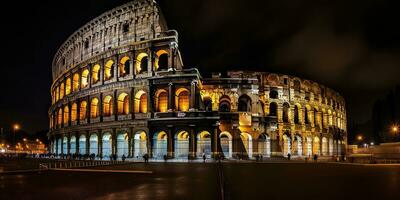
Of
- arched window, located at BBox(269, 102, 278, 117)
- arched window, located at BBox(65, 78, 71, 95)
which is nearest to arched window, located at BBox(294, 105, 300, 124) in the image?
arched window, located at BBox(269, 102, 278, 117)

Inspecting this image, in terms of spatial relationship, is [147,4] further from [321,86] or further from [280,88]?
[321,86]

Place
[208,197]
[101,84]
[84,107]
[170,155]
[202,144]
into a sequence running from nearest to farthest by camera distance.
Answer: [208,197], [170,155], [202,144], [101,84], [84,107]

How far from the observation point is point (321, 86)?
52688 mm

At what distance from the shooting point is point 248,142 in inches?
1533

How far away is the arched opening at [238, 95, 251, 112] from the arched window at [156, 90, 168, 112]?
9.42 m

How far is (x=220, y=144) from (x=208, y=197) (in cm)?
2730

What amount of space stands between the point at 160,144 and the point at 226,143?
7540 millimetres

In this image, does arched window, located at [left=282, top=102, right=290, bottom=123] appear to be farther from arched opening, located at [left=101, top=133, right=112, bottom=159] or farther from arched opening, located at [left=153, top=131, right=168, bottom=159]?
arched opening, located at [left=101, top=133, right=112, bottom=159]

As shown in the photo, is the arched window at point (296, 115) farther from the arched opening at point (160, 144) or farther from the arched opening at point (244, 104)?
the arched opening at point (160, 144)

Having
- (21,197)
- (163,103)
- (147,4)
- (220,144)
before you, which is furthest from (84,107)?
(21,197)

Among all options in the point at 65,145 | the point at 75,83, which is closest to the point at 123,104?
the point at 75,83

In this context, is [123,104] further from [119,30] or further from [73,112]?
[73,112]

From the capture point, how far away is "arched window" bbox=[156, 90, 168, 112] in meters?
36.8

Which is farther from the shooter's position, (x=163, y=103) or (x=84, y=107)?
(x=84, y=107)
